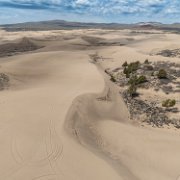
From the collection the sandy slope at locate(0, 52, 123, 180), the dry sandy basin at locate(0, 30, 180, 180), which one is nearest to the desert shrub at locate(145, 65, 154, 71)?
the sandy slope at locate(0, 52, 123, 180)

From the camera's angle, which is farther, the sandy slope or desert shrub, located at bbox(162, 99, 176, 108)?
desert shrub, located at bbox(162, 99, 176, 108)

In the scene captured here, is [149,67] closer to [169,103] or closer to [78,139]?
[169,103]

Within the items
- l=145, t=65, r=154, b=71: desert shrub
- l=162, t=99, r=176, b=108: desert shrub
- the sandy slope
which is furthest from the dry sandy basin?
l=145, t=65, r=154, b=71: desert shrub

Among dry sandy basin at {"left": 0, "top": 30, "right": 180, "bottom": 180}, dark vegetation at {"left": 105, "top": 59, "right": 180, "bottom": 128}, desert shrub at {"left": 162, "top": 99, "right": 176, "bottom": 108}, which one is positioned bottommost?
dark vegetation at {"left": 105, "top": 59, "right": 180, "bottom": 128}

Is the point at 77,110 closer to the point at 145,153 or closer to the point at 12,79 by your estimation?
the point at 145,153

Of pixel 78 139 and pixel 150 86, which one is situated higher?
pixel 78 139

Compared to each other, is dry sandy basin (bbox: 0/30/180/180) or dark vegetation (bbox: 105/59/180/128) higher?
dry sandy basin (bbox: 0/30/180/180)

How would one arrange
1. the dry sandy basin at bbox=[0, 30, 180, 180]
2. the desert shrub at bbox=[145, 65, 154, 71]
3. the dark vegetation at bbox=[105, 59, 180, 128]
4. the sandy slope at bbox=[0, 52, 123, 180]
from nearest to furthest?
the sandy slope at bbox=[0, 52, 123, 180]
the dry sandy basin at bbox=[0, 30, 180, 180]
the dark vegetation at bbox=[105, 59, 180, 128]
the desert shrub at bbox=[145, 65, 154, 71]

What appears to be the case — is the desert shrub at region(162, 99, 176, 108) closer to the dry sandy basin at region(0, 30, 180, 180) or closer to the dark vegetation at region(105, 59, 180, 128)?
the dark vegetation at region(105, 59, 180, 128)

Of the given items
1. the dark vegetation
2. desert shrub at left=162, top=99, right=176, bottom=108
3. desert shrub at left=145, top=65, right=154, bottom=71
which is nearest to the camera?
the dark vegetation

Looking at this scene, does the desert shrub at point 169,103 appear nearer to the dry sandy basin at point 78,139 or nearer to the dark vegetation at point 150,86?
the dark vegetation at point 150,86

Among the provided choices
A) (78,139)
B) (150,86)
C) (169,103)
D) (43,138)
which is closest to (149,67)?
(150,86)
